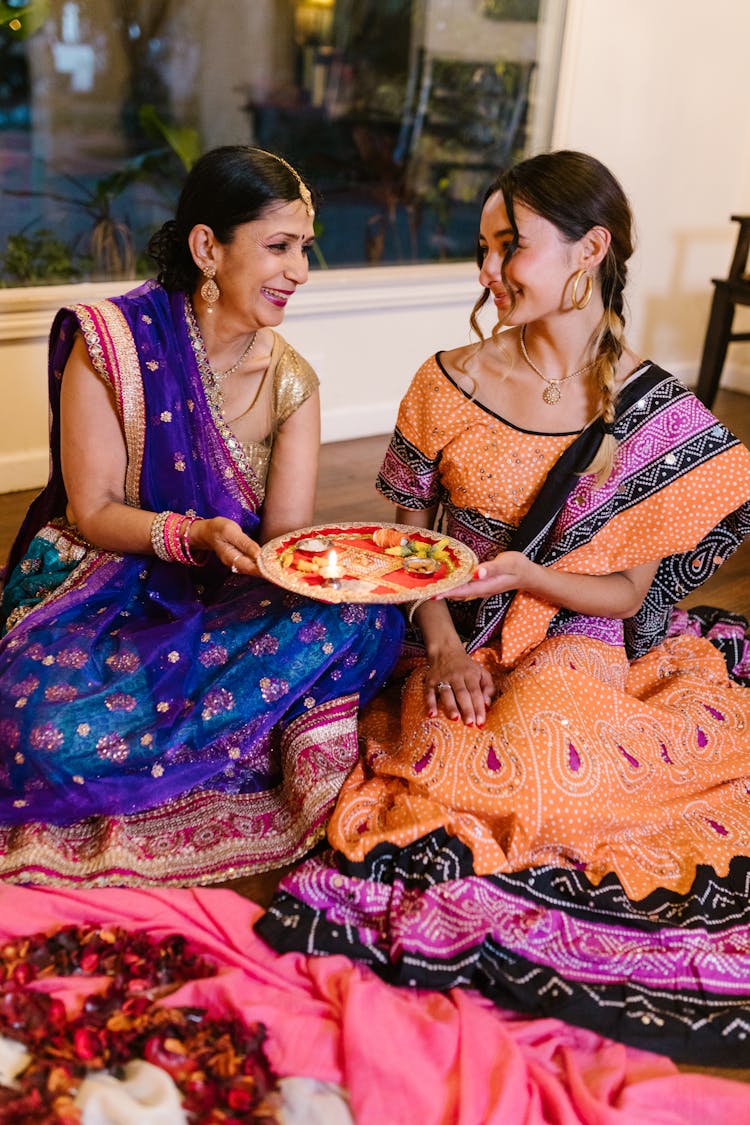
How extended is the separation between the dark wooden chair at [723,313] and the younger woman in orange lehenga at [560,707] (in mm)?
2782

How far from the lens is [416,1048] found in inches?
58.4

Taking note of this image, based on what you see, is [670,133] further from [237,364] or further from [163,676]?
[163,676]

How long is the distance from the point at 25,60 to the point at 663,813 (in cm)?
305

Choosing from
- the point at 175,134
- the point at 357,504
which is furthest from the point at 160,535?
the point at 175,134

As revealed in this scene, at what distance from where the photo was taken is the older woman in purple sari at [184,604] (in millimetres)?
1865

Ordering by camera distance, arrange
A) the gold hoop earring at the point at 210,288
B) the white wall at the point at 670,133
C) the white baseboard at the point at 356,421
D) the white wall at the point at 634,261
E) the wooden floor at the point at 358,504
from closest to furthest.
→ 1. the gold hoop earring at the point at 210,288
2. the wooden floor at the point at 358,504
3. the white wall at the point at 634,261
4. the white baseboard at the point at 356,421
5. the white wall at the point at 670,133

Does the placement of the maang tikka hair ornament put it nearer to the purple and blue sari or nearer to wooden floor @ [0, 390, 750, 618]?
the purple and blue sari

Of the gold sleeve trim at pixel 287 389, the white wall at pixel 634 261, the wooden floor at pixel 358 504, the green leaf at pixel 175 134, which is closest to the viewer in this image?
the gold sleeve trim at pixel 287 389

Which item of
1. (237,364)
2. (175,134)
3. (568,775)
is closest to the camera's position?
(568,775)

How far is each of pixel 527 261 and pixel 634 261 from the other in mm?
3527

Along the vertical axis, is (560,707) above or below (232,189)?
below

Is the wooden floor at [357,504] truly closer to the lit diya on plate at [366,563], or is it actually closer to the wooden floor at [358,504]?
the wooden floor at [358,504]

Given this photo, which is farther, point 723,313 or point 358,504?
point 723,313

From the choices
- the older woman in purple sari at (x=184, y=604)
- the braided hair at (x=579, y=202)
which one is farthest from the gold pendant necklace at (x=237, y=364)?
the braided hair at (x=579, y=202)
